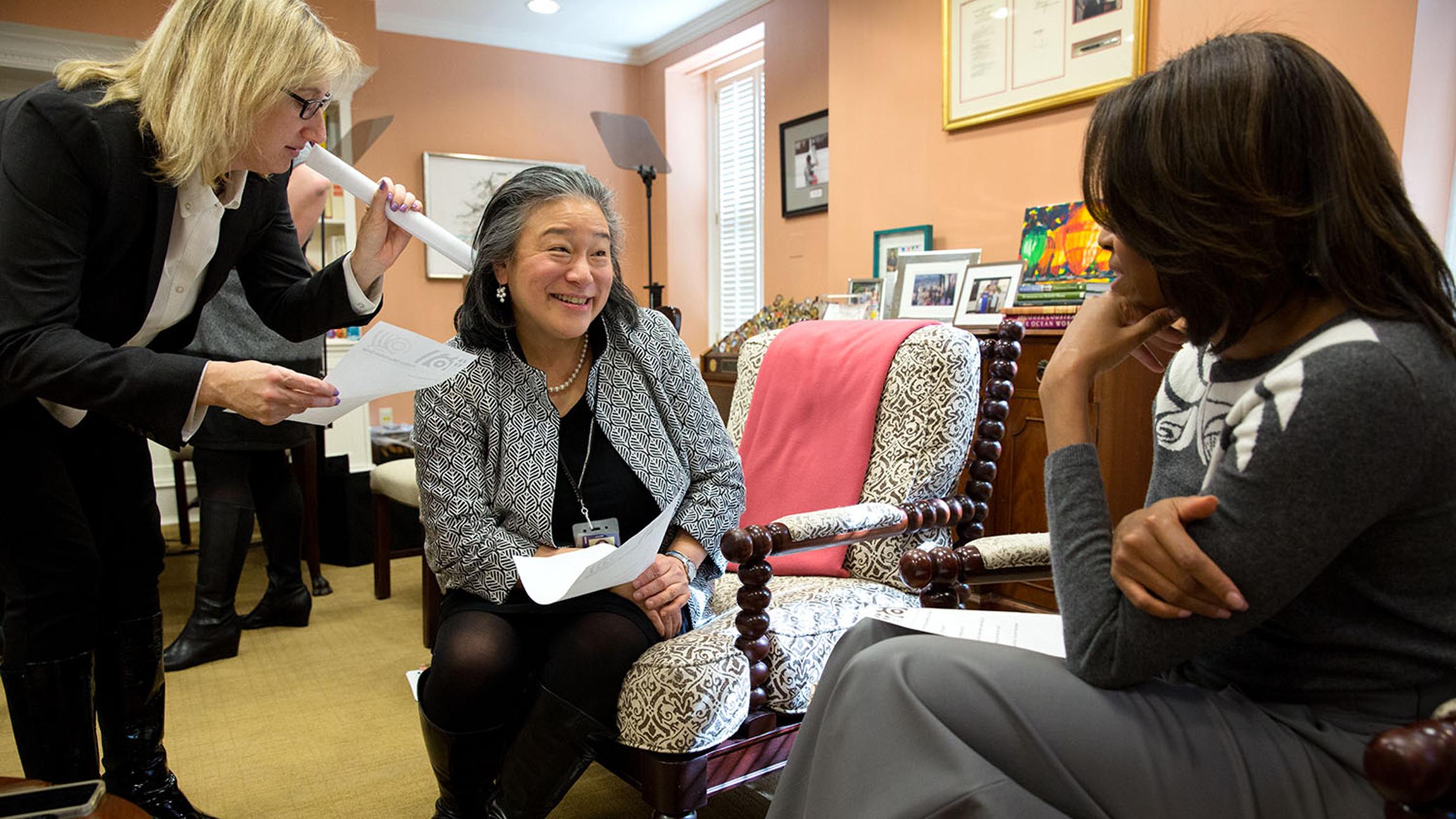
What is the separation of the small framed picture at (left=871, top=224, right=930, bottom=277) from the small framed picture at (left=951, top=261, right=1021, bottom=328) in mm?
366

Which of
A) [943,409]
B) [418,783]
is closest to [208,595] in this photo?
[418,783]

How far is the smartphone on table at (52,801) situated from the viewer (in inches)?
A: 41.4

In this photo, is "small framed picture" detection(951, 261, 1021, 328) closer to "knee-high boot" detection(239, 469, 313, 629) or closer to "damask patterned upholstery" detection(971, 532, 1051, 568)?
"damask patterned upholstery" detection(971, 532, 1051, 568)

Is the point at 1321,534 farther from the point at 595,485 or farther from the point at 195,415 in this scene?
→ the point at 195,415

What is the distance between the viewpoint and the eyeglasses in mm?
1329

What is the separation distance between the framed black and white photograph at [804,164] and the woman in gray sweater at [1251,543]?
4105mm

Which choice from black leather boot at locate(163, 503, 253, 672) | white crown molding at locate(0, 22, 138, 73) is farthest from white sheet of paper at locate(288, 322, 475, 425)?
white crown molding at locate(0, 22, 138, 73)

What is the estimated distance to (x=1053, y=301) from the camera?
2.75m

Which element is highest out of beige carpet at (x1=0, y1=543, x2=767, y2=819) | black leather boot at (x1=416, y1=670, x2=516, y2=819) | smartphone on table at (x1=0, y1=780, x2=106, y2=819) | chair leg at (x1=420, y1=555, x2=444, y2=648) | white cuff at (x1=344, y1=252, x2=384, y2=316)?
white cuff at (x1=344, y1=252, x2=384, y2=316)

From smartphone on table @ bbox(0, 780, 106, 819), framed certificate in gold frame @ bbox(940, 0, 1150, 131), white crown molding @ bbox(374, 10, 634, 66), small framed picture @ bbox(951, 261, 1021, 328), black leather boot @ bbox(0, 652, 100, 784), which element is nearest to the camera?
smartphone on table @ bbox(0, 780, 106, 819)

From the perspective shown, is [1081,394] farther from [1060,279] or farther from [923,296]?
[923,296]

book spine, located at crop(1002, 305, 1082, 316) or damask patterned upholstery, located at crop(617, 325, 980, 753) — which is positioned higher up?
book spine, located at crop(1002, 305, 1082, 316)

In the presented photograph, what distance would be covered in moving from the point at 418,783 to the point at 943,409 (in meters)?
1.41

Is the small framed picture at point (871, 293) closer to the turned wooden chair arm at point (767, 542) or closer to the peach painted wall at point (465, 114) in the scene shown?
the turned wooden chair arm at point (767, 542)
